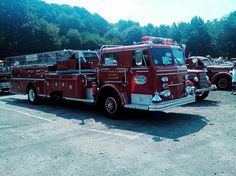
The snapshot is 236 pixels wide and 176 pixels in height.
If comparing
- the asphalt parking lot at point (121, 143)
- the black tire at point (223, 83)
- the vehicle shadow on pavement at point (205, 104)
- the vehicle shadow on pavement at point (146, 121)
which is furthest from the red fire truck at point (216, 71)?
the vehicle shadow on pavement at point (146, 121)

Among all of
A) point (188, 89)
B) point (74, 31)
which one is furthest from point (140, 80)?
point (74, 31)

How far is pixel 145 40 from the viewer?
1022cm

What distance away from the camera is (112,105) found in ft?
34.4

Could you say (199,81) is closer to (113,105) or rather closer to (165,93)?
(165,93)

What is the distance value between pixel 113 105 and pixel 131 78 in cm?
120

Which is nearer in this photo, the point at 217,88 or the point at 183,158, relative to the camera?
the point at 183,158

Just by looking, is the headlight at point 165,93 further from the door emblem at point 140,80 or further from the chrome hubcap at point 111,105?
the chrome hubcap at point 111,105

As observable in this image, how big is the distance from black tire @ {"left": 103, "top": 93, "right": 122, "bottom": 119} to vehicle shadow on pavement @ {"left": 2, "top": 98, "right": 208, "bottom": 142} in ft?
0.66

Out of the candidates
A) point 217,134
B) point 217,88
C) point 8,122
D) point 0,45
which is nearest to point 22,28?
point 0,45

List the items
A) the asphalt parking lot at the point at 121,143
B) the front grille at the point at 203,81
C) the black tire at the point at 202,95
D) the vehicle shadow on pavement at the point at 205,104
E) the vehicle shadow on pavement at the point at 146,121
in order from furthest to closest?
1. the black tire at the point at 202,95
2. the front grille at the point at 203,81
3. the vehicle shadow on pavement at the point at 205,104
4. the vehicle shadow on pavement at the point at 146,121
5. the asphalt parking lot at the point at 121,143

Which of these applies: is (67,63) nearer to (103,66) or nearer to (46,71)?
(46,71)

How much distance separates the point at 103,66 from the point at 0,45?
46.7m

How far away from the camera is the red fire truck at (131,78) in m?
9.42

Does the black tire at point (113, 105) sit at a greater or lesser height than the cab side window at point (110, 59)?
lesser
